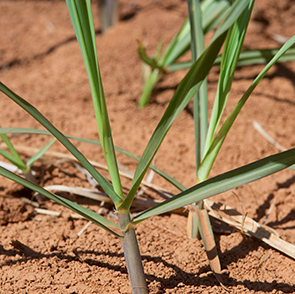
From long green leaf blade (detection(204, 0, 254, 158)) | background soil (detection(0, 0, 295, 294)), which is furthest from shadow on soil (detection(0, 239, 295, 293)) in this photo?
long green leaf blade (detection(204, 0, 254, 158))

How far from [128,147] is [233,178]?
0.65 meters

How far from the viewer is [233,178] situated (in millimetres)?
626

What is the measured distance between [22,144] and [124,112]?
1.30ft

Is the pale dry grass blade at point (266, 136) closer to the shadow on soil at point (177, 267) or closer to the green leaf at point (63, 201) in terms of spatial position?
the shadow on soil at point (177, 267)

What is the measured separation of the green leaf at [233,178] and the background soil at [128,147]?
195 millimetres

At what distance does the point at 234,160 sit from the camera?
1.21 meters

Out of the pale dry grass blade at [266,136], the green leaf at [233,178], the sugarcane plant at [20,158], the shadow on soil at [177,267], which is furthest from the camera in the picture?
the pale dry grass blade at [266,136]

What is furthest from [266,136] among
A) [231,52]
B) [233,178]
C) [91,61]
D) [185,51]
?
[91,61]

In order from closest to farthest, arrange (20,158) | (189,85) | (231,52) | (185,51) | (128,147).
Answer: (189,85)
(231,52)
(20,158)
(128,147)
(185,51)

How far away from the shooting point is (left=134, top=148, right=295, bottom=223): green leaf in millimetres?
600

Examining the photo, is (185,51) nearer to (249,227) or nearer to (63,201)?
(249,227)

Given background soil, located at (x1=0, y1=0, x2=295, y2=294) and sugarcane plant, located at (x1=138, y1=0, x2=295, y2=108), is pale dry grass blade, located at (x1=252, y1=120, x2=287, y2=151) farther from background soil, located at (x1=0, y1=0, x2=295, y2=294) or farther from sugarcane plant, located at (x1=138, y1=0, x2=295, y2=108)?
sugarcane plant, located at (x1=138, y1=0, x2=295, y2=108)

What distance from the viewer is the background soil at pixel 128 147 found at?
78cm

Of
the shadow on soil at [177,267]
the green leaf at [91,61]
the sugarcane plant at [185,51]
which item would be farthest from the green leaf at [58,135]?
the sugarcane plant at [185,51]
